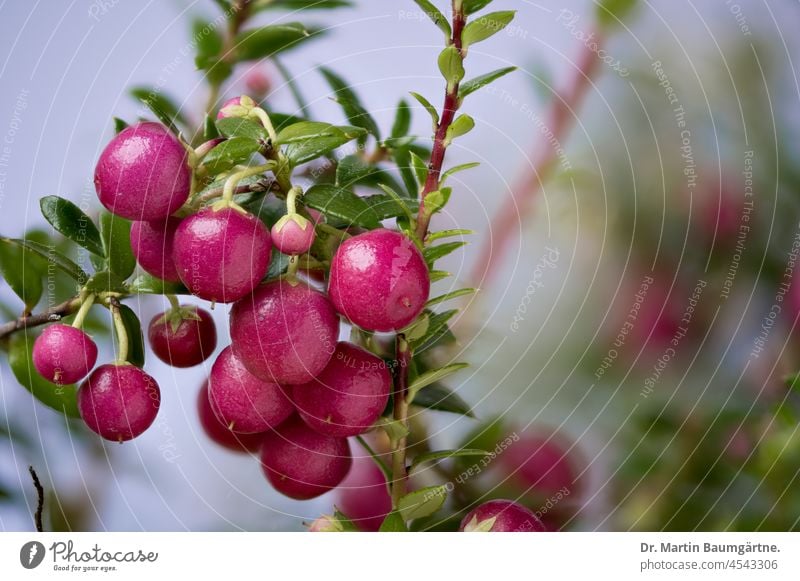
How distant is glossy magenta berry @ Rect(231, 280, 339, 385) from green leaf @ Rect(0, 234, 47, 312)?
17 cm

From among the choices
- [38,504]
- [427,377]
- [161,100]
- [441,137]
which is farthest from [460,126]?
[38,504]

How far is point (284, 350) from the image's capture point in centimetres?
36

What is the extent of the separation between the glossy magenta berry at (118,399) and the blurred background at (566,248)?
74 mm

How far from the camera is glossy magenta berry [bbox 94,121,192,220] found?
0.35 m

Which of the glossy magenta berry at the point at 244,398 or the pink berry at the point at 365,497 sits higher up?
the glossy magenta berry at the point at 244,398

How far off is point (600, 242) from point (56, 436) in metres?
0.39

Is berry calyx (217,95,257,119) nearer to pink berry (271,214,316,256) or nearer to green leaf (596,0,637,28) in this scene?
pink berry (271,214,316,256)

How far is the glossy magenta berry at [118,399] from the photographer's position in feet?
1.36

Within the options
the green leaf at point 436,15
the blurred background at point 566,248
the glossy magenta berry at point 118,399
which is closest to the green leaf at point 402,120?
the blurred background at point 566,248

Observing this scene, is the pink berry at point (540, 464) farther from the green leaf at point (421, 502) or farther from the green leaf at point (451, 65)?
the green leaf at point (451, 65)

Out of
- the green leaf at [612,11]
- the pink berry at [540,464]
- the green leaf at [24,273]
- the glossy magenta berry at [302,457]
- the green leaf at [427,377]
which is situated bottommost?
the pink berry at [540,464]

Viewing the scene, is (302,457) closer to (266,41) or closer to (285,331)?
(285,331)

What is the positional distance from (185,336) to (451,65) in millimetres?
187
